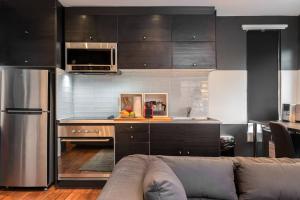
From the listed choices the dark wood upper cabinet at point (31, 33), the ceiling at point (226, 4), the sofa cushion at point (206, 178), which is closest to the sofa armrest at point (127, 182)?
the sofa cushion at point (206, 178)

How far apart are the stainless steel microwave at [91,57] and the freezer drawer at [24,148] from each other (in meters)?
0.81

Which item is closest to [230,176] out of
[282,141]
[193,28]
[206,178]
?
[206,178]

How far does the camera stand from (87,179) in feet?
12.7

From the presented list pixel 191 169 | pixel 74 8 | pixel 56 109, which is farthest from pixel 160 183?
pixel 74 8

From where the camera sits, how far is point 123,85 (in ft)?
14.6

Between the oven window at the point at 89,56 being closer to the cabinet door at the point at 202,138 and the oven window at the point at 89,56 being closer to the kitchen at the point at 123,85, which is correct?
the kitchen at the point at 123,85

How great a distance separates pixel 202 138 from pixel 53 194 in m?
2.02

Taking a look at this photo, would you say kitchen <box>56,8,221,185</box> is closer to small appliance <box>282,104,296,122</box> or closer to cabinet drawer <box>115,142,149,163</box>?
cabinet drawer <box>115,142,149,163</box>

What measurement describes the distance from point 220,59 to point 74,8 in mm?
2338

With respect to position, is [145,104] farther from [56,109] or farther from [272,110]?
[272,110]

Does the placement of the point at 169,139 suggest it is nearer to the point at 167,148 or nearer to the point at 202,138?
the point at 167,148

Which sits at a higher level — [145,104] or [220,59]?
[220,59]

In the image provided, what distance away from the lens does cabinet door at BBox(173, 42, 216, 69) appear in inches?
161

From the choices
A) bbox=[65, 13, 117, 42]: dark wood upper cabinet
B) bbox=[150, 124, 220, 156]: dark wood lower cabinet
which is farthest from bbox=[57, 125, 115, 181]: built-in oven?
bbox=[65, 13, 117, 42]: dark wood upper cabinet
